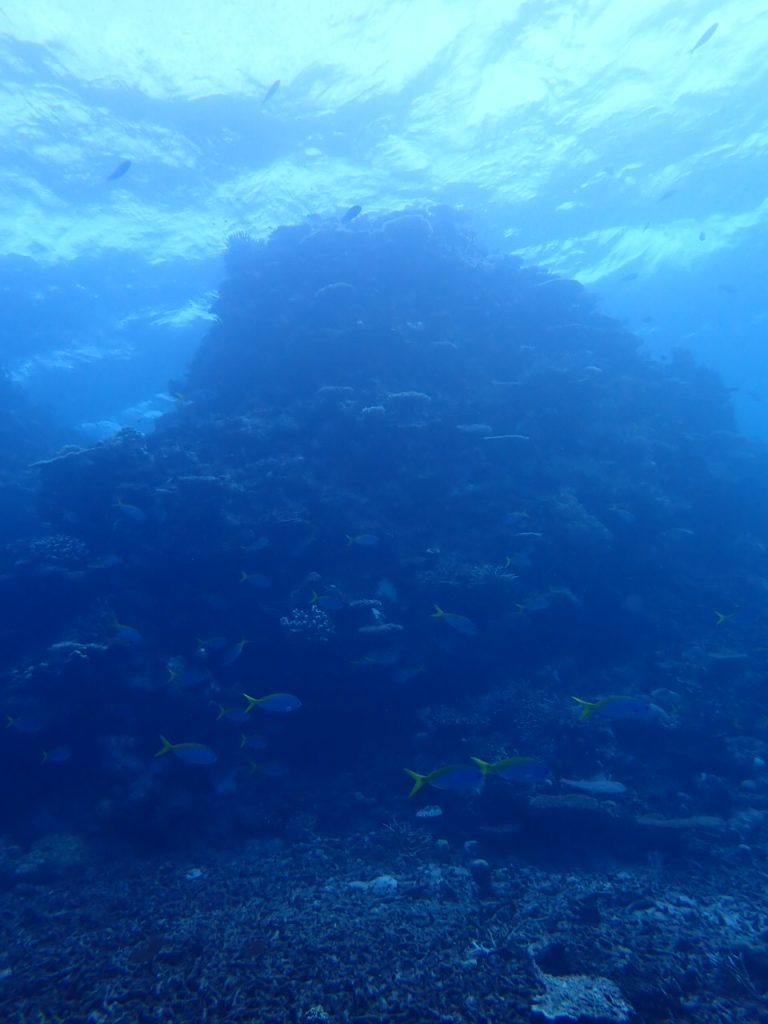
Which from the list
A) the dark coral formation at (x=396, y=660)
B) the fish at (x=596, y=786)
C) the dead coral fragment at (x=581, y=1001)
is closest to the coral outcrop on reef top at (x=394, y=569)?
the dark coral formation at (x=396, y=660)

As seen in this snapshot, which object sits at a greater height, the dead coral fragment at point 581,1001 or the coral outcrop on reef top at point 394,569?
the coral outcrop on reef top at point 394,569

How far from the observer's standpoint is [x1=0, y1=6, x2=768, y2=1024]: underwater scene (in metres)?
6.53

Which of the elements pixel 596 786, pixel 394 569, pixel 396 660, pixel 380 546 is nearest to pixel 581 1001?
pixel 596 786

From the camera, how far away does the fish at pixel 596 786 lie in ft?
26.9

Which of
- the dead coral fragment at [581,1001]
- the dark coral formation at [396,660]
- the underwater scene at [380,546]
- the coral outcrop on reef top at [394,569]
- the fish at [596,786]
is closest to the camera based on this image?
the dead coral fragment at [581,1001]

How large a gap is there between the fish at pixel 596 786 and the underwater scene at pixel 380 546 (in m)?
0.06

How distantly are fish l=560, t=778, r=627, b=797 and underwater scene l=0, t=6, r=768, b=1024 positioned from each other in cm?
6

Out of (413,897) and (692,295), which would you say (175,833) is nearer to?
(413,897)

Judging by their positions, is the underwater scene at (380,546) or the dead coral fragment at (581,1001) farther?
the underwater scene at (380,546)

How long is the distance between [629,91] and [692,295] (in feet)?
71.5

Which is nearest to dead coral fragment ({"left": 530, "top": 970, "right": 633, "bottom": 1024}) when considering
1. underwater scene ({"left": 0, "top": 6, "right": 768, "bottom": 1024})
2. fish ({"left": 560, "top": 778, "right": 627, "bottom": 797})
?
underwater scene ({"left": 0, "top": 6, "right": 768, "bottom": 1024})

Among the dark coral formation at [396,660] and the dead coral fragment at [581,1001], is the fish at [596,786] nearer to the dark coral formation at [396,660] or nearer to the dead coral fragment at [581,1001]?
the dark coral formation at [396,660]

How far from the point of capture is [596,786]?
8320 mm

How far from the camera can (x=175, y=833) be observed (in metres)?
8.92
